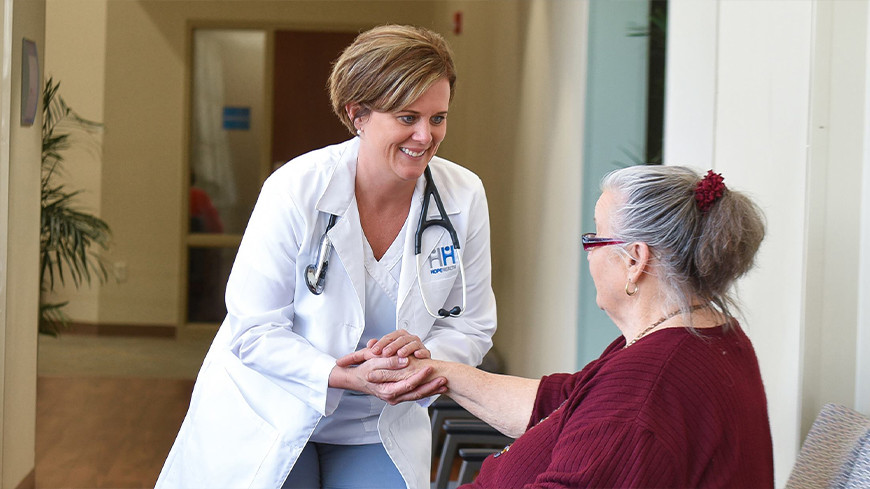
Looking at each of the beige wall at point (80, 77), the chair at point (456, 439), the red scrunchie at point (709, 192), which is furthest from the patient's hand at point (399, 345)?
the beige wall at point (80, 77)

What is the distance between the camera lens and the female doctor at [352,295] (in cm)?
179

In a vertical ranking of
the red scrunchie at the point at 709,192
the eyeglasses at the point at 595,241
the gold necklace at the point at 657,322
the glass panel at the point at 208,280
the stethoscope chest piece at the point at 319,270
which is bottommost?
the glass panel at the point at 208,280

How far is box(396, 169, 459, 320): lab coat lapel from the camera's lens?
1.93m

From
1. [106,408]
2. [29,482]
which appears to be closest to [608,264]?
[29,482]

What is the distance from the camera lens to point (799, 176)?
1996mm

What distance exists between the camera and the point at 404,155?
6.01ft

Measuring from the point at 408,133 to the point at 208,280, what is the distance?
4.59m

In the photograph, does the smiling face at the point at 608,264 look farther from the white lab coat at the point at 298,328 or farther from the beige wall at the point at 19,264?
the beige wall at the point at 19,264

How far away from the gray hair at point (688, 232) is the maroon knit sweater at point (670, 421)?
0.26 ft

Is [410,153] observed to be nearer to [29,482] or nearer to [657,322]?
[657,322]

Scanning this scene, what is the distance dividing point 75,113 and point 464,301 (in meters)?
→ 2.86

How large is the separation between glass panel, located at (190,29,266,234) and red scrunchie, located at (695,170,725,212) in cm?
512

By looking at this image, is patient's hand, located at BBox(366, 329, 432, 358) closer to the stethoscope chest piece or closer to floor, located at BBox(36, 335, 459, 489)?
the stethoscope chest piece

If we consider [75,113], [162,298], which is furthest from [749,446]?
[162,298]
